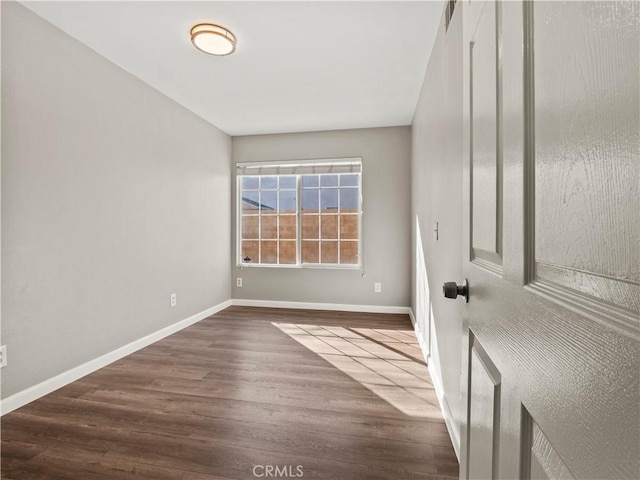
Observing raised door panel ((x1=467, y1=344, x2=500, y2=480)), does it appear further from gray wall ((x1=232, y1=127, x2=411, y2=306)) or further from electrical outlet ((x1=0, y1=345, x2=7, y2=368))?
gray wall ((x1=232, y1=127, x2=411, y2=306))

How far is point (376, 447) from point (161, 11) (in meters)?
2.80

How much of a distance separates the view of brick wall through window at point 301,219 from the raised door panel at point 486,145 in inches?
146

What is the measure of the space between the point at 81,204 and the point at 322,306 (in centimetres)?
302

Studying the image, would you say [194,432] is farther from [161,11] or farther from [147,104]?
[147,104]

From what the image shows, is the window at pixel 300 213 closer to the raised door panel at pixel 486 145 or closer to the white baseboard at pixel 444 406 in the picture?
the white baseboard at pixel 444 406

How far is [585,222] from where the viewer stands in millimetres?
375

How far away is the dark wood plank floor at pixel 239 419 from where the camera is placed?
1552mm

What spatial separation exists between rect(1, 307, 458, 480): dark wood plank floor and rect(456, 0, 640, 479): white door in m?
1.12

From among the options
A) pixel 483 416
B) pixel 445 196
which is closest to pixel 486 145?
pixel 483 416

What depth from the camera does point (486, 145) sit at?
2.47ft

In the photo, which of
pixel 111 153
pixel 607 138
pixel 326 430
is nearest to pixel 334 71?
pixel 111 153

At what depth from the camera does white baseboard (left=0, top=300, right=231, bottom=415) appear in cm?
204

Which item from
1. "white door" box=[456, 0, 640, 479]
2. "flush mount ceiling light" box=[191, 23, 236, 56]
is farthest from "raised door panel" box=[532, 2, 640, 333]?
"flush mount ceiling light" box=[191, 23, 236, 56]

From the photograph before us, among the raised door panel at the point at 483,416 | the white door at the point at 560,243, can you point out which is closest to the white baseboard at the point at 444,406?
the raised door panel at the point at 483,416
